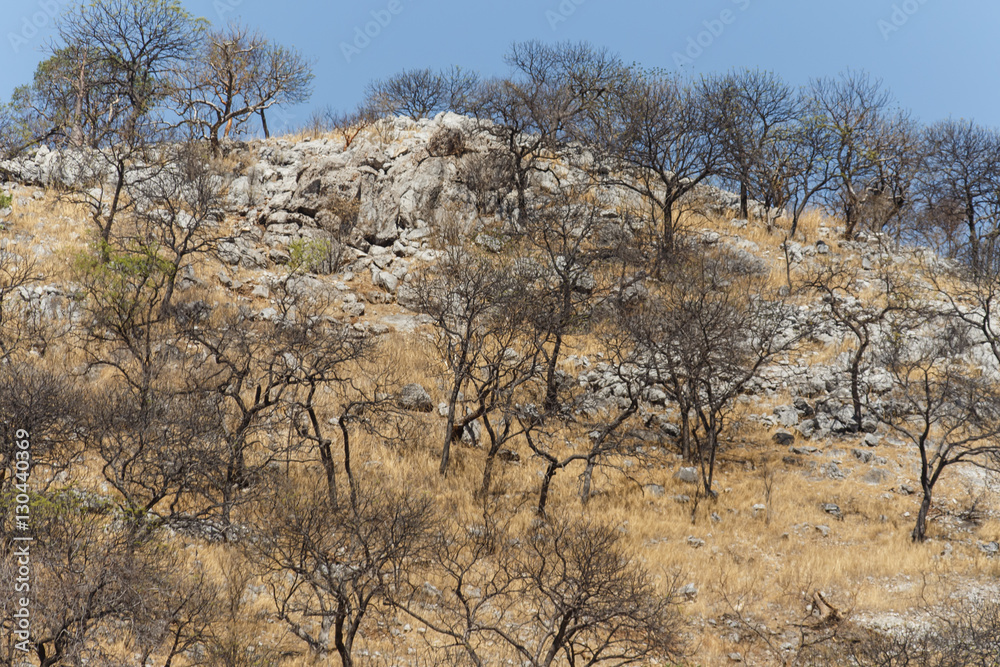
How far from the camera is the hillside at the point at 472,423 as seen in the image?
462 inches

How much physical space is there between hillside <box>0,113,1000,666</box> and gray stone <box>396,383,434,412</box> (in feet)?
0.32

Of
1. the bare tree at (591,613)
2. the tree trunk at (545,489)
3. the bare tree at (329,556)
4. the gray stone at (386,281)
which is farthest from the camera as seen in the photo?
the gray stone at (386,281)

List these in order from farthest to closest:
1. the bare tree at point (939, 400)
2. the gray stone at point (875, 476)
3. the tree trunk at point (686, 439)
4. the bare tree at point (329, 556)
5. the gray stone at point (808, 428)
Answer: the gray stone at point (808, 428), the tree trunk at point (686, 439), the gray stone at point (875, 476), the bare tree at point (939, 400), the bare tree at point (329, 556)

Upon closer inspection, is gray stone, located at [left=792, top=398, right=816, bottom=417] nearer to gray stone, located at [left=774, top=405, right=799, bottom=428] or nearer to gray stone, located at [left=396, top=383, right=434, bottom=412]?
gray stone, located at [left=774, top=405, right=799, bottom=428]

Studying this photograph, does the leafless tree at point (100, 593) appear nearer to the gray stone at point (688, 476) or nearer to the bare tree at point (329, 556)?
the bare tree at point (329, 556)

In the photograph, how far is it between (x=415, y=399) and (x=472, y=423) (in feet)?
6.77

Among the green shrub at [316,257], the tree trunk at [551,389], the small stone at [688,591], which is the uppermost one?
the green shrub at [316,257]

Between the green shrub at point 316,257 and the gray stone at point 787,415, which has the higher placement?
the green shrub at point 316,257

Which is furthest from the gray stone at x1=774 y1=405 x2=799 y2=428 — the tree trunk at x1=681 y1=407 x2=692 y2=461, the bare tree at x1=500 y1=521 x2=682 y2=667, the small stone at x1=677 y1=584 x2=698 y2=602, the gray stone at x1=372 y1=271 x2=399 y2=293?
the gray stone at x1=372 y1=271 x2=399 y2=293

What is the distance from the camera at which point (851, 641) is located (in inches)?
484

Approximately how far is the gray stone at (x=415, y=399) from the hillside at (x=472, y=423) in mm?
97

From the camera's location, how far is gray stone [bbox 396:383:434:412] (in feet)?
71.7

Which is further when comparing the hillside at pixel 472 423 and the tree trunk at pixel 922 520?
the tree trunk at pixel 922 520

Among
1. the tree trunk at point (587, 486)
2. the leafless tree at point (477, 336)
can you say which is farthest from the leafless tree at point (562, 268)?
the tree trunk at point (587, 486)
